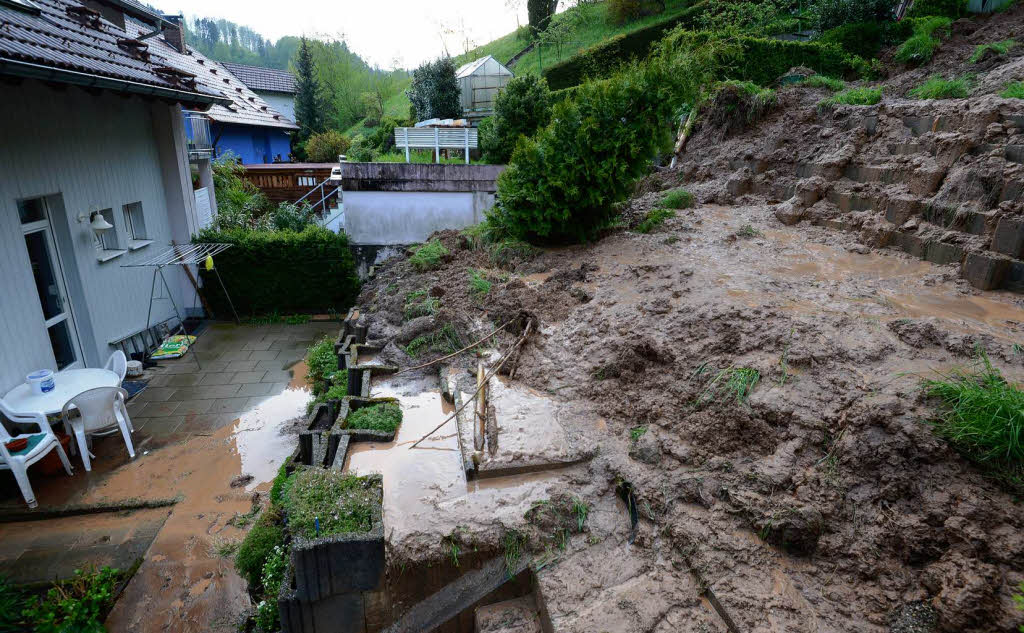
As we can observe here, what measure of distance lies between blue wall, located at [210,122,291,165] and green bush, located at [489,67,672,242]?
16191 millimetres

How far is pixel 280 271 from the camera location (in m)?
12.5

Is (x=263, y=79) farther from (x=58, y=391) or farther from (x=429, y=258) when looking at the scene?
(x=58, y=391)

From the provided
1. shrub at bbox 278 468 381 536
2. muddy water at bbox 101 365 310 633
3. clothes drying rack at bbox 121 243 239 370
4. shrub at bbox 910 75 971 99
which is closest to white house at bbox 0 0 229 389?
clothes drying rack at bbox 121 243 239 370

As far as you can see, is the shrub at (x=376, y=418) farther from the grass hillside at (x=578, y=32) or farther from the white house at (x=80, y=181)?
the grass hillside at (x=578, y=32)

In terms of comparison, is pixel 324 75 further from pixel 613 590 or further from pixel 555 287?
pixel 613 590

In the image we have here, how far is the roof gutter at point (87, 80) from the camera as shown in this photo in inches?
243

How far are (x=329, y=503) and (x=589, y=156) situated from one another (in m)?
6.49

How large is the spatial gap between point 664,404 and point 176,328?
10876 mm

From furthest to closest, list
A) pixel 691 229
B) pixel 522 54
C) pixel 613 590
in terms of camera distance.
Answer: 1. pixel 522 54
2. pixel 691 229
3. pixel 613 590

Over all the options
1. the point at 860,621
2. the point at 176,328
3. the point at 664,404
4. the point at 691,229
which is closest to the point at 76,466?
the point at 176,328

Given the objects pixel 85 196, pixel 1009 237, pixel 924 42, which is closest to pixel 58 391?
pixel 85 196

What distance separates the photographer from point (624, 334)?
6082mm

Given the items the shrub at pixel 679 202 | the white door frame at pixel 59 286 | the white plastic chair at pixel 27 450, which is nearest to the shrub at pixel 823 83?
the shrub at pixel 679 202

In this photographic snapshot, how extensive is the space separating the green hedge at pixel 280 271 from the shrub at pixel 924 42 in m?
13.1
